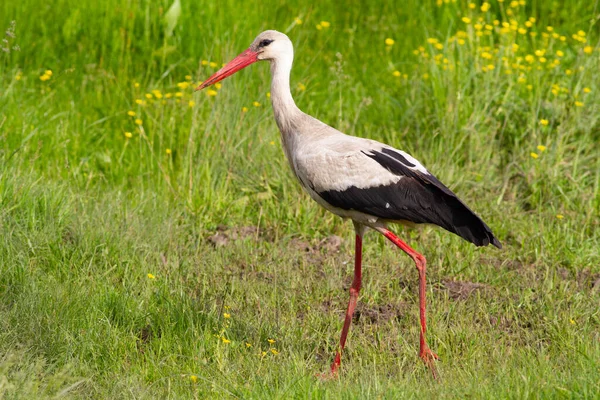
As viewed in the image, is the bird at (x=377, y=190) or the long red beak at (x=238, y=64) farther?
Answer: the long red beak at (x=238, y=64)

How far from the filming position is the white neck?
4719mm

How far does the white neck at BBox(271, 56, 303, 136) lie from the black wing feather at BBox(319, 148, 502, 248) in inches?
18.4

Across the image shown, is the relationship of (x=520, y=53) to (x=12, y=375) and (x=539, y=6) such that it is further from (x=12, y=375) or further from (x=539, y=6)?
(x=12, y=375)

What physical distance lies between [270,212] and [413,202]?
1630 millimetres

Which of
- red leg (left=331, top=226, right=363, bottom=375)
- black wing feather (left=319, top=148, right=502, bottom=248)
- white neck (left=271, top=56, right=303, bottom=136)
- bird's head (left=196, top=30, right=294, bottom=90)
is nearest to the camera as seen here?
red leg (left=331, top=226, right=363, bottom=375)

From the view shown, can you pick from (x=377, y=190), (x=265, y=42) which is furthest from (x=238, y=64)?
(x=377, y=190)

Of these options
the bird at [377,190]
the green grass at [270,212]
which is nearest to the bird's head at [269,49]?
the bird at [377,190]

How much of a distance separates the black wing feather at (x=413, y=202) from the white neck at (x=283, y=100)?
47 cm

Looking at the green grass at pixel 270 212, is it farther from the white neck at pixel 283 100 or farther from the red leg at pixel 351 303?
the white neck at pixel 283 100

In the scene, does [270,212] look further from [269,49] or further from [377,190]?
[377,190]

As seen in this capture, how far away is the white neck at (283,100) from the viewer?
4.72m

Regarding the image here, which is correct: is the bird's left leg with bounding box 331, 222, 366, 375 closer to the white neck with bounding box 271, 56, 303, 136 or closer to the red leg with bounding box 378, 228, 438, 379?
the red leg with bounding box 378, 228, 438, 379

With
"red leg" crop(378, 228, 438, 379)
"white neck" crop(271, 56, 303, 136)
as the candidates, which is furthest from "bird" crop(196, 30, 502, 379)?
"white neck" crop(271, 56, 303, 136)

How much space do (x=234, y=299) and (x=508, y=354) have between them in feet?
4.73
